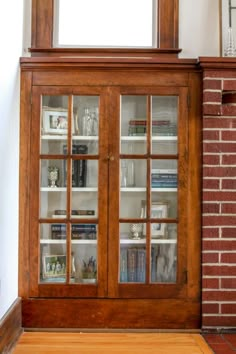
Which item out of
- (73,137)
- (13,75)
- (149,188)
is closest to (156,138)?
(149,188)

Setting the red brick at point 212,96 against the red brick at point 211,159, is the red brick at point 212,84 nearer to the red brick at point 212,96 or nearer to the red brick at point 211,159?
the red brick at point 212,96

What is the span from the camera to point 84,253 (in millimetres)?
2725

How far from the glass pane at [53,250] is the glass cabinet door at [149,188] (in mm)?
367

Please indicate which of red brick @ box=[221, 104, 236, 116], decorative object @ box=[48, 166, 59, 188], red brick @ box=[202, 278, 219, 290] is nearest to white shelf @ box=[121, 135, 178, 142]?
red brick @ box=[221, 104, 236, 116]

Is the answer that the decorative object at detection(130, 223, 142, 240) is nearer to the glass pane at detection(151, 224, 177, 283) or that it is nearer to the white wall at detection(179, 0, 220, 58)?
the glass pane at detection(151, 224, 177, 283)

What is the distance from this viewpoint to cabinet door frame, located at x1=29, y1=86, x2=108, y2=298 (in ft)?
8.72

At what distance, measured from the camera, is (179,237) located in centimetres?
269

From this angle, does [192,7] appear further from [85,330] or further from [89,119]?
[85,330]

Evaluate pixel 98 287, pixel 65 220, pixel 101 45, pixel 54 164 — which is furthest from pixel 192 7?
pixel 98 287

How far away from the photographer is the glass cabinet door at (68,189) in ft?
8.87

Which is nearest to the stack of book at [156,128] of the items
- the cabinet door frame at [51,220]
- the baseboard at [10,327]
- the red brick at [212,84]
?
the cabinet door frame at [51,220]

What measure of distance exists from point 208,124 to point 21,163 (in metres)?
1.20

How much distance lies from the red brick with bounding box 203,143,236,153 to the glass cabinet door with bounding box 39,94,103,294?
0.69 metres

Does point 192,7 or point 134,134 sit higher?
point 192,7
